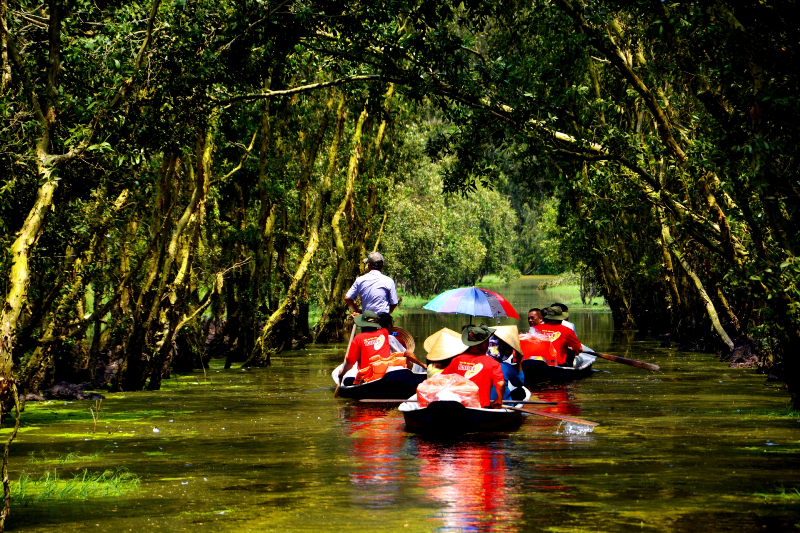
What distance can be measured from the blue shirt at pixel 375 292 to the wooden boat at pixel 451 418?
485cm

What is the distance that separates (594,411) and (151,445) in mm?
6764

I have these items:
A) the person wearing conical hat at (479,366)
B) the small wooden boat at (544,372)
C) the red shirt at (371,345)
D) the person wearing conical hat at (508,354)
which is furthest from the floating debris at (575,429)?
the small wooden boat at (544,372)

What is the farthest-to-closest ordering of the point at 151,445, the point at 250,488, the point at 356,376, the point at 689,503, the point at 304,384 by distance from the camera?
the point at 304,384 < the point at 356,376 < the point at 151,445 < the point at 250,488 < the point at 689,503

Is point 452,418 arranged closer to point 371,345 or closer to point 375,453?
point 375,453

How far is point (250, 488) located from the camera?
31.9 feet

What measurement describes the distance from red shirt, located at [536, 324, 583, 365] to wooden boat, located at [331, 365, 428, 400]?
4586 mm

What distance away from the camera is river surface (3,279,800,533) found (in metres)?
8.38

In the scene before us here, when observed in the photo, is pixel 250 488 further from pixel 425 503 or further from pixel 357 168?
pixel 357 168

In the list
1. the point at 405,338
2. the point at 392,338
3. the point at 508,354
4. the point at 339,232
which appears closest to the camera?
the point at 508,354

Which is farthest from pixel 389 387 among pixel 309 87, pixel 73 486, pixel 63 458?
pixel 73 486

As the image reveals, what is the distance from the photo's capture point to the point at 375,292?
18.2 metres

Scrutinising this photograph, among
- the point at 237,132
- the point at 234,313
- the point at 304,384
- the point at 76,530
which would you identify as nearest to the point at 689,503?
the point at 76,530

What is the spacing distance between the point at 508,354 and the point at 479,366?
3.92 meters

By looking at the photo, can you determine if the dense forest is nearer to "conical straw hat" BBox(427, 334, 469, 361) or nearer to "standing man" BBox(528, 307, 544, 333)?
"standing man" BBox(528, 307, 544, 333)
